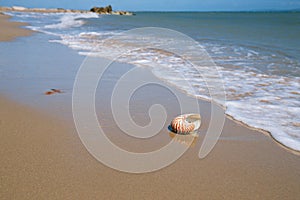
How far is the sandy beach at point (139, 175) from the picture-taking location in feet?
6.73

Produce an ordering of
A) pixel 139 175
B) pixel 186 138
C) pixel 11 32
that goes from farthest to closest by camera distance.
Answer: pixel 11 32 → pixel 186 138 → pixel 139 175

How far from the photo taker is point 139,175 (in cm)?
228

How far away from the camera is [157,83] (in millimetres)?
4906

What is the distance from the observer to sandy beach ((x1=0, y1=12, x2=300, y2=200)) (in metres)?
2.05

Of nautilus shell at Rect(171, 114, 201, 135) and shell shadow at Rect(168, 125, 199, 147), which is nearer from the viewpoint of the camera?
shell shadow at Rect(168, 125, 199, 147)

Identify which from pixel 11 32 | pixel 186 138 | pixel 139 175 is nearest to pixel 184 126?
pixel 186 138

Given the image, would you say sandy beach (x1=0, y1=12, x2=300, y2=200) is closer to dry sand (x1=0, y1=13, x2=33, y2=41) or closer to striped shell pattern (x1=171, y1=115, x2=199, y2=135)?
striped shell pattern (x1=171, y1=115, x2=199, y2=135)

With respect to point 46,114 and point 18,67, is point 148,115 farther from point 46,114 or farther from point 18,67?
point 18,67

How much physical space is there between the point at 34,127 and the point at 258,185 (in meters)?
2.25

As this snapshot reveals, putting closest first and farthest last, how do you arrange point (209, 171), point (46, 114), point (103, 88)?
point (209, 171), point (46, 114), point (103, 88)

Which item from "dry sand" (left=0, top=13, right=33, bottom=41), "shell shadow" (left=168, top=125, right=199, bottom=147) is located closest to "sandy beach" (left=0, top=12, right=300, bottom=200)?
"shell shadow" (left=168, top=125, right=199, bottom=147)

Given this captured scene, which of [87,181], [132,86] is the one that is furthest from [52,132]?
[132,86]

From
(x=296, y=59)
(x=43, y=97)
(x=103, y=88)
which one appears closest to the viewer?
(x=43, y=97)

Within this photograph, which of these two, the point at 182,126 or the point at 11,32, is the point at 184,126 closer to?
the point at 182,126
